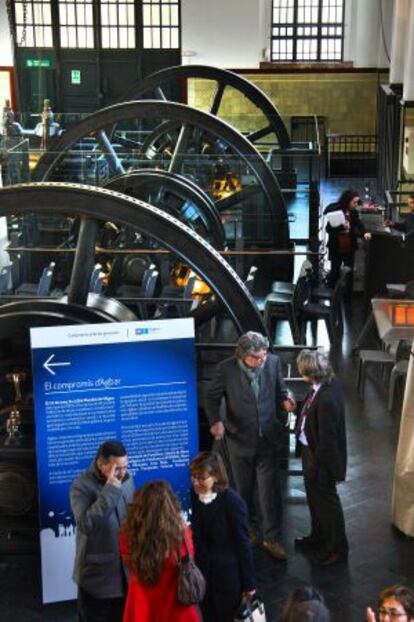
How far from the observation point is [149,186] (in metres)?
10.5

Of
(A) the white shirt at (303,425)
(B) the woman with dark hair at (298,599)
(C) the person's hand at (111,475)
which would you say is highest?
(B) the woman with dark hair at (298,599)

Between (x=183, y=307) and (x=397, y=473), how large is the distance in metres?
2.92

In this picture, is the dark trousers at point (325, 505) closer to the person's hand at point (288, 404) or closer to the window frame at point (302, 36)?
the person's hand at point (288, 404)

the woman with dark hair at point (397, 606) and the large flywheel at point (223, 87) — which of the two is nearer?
the woman with dark hair at point (397, 606)

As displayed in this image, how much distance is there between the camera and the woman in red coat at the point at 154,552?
372cm

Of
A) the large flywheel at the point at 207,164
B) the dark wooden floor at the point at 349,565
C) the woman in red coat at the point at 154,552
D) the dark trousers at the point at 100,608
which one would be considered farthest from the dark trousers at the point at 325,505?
the large flywheel at the point at 207,164

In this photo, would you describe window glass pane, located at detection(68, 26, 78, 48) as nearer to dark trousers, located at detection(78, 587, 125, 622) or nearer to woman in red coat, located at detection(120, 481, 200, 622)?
dark trousers, located at detection(78, 587, 125, 622)

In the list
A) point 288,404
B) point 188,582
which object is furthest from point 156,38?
point 188,582

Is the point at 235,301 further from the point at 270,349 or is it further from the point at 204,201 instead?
the point at 204,201

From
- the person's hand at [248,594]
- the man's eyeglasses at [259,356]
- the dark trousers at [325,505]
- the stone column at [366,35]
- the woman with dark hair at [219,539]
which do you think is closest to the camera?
the woman with dark hair at [219,539]

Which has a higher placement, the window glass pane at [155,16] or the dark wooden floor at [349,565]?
the window glass pane at [155,16]

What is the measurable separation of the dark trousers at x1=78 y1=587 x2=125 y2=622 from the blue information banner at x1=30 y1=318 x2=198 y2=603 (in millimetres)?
678

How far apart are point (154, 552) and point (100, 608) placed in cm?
97

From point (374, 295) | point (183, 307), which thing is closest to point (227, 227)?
point (374, 295)
